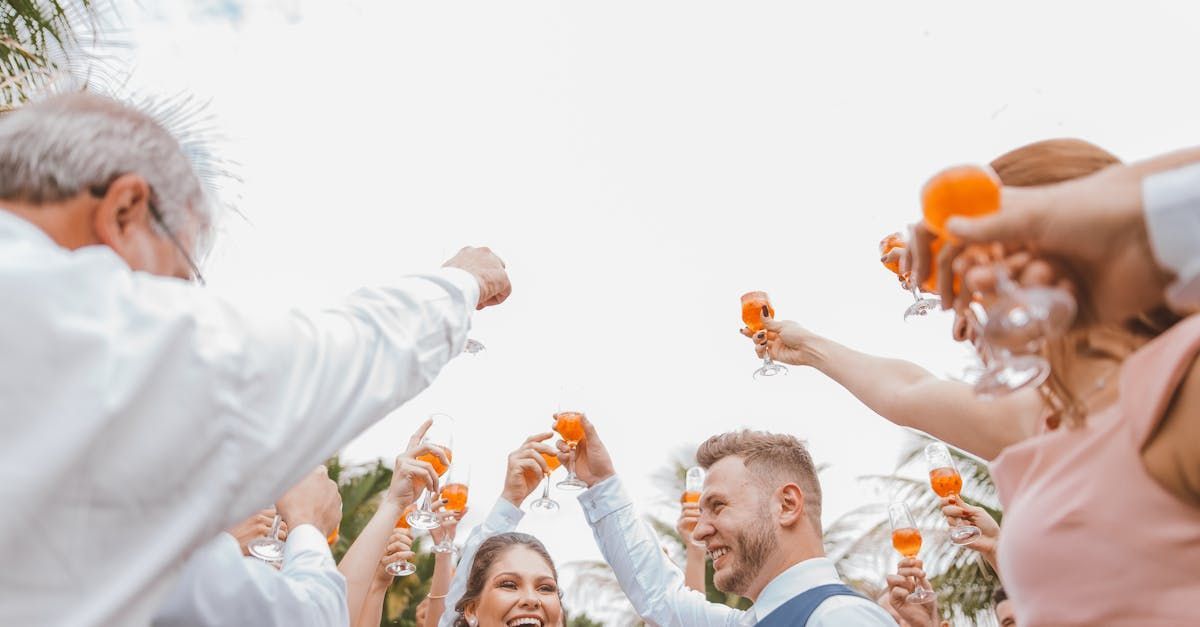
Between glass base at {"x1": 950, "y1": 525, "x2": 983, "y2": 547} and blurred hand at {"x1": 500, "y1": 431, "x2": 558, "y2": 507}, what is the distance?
2.38 metres

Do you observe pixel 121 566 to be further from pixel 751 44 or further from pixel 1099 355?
pixel 751 44

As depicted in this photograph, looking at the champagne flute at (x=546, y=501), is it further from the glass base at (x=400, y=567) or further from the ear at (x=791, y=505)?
the ear at (x=791, y=505)

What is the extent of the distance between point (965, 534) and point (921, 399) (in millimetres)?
2303

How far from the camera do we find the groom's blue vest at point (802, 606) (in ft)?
12.5

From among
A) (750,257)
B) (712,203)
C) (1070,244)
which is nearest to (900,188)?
(750,257)

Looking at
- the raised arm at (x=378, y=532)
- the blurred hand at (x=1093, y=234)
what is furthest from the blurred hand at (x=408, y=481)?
the blurred hand at (x=1093, y=234)

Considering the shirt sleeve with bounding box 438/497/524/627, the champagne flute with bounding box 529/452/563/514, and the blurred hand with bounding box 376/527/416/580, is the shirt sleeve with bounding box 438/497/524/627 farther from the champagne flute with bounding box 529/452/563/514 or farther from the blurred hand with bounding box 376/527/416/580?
the blurred hand with bounding box 376/527/416/580

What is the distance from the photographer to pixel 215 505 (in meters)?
1.58

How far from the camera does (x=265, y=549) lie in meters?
4.29

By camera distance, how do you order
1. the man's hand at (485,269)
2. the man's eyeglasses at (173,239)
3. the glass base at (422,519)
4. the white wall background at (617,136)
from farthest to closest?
the white wall background at (617,136), the glass base at (422,519), the man's hand at (485,269), the man's eyeglasses at (173,239)

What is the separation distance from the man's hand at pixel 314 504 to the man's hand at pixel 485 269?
3.47ft

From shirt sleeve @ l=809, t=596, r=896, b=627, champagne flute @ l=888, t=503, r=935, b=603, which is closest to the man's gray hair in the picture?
shirt sleeve @ l=809, t=596, r=896, b=627

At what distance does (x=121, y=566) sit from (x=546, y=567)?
12.3 feet

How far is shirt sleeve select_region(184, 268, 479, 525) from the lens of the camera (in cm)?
159
